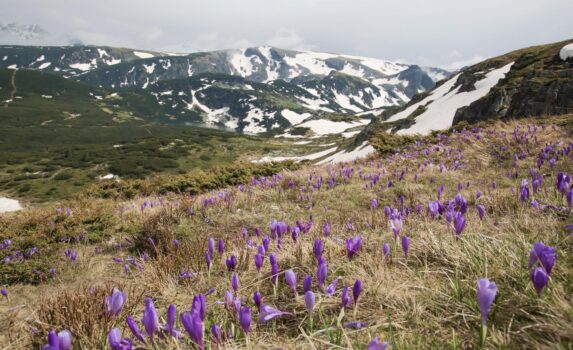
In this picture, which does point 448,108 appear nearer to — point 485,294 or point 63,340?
point 485,294

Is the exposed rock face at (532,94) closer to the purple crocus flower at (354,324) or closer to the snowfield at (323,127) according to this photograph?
the purple crocus flower at (354,324)

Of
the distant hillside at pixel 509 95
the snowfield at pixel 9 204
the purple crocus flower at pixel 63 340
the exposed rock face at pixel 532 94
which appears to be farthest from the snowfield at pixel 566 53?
the snowfield at pixel 9 204

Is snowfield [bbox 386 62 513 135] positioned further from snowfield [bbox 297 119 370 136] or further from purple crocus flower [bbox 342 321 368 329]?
snowfield [bbox 297 119 370 136]

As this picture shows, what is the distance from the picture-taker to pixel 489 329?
72.1 inches

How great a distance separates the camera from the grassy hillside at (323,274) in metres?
1.96

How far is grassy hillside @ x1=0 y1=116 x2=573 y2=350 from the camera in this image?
196 cm

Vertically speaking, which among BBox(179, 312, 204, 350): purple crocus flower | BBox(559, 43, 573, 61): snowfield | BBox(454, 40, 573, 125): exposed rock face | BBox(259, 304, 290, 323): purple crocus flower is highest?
BBox(559, 43, 573, 61): snowfield

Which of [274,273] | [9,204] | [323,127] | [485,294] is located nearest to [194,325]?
[274,273]

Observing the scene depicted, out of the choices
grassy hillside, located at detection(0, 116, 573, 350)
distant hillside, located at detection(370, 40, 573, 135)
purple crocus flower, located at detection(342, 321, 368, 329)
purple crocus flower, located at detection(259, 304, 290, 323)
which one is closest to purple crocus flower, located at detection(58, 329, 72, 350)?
grassy hillside, located at detection(0, 116, 573, 350)

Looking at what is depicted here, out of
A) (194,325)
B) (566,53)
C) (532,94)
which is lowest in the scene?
(194,325)

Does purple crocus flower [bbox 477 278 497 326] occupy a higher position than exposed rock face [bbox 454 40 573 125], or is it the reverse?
exposed rock face [bbox 454 40 573 125]

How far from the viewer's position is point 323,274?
2.40 metres

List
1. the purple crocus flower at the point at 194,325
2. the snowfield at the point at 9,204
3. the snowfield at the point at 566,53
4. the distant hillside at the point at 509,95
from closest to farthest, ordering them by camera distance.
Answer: the purple crocus flower at the point at 194,325 → the distant hillside at the point at 509,95 → the snowfield at the point at 566,53 → the snowfield at the point at 9,204

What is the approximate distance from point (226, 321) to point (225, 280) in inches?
40.3
